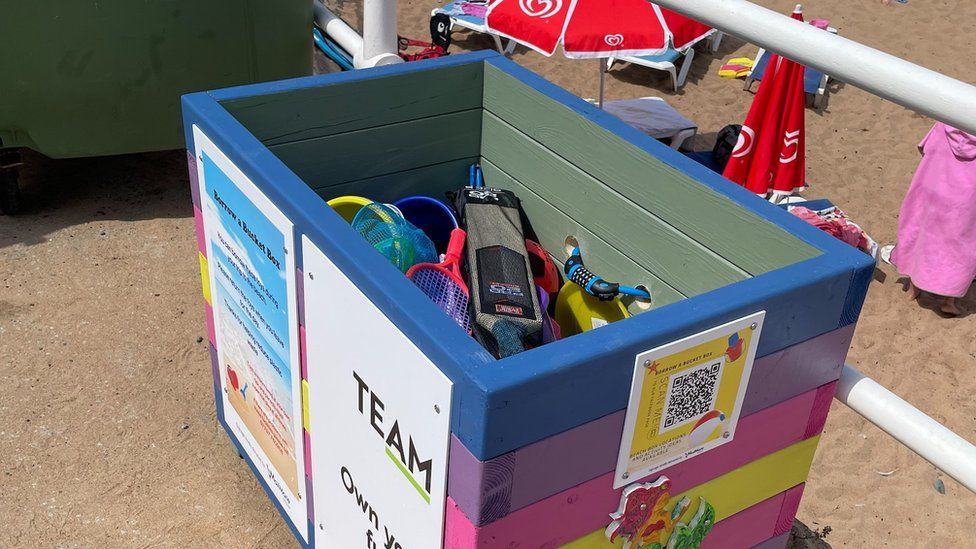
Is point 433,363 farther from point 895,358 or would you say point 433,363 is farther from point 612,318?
point 895,358

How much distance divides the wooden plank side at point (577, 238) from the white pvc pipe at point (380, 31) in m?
0.84

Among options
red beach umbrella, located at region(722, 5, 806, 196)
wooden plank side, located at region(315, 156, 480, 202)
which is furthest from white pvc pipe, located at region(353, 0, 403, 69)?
red beach umbrella, located at region(722, 5, 806, 196)

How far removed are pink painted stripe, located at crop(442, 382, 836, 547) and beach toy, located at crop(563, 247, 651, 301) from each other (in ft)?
1.52

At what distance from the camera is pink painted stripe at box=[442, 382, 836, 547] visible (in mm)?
Answer: 1402

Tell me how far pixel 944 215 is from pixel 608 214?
359 centimetres

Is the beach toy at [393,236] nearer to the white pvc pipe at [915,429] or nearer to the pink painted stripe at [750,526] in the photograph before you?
the pink painted stripe at [750,526]

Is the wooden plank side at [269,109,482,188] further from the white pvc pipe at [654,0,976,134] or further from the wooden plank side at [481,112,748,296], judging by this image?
the white pvc pipe at [654,0,976,134]

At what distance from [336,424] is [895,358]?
359 cm

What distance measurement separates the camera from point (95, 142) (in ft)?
12.8

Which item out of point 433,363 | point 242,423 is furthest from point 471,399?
point 242,423

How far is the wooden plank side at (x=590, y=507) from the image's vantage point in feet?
4.58

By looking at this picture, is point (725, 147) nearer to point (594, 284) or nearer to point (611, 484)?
point (594, 284)

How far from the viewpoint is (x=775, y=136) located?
15.9 feet

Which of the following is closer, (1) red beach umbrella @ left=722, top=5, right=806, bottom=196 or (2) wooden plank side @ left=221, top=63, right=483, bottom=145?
(2) wooden plank side @ left=221, top=63, right=483, bottom=145
